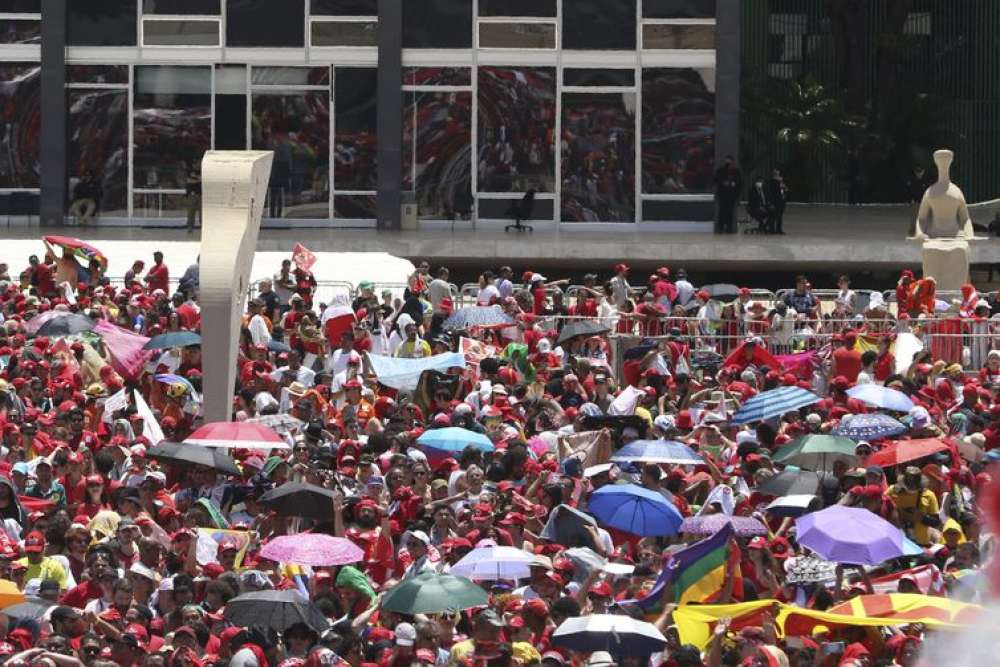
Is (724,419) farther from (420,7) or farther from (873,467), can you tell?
(420,7)

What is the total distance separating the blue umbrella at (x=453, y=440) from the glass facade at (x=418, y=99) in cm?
2110

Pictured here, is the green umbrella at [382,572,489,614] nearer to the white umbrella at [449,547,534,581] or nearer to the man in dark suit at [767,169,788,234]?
the white umbrella at [449,547,534,581]

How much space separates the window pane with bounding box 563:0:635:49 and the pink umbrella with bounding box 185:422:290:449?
21571 mm

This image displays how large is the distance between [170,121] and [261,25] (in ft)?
7.79

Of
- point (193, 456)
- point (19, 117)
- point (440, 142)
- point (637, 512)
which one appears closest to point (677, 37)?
point (440, 142)

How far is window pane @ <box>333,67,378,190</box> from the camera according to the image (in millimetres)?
38875

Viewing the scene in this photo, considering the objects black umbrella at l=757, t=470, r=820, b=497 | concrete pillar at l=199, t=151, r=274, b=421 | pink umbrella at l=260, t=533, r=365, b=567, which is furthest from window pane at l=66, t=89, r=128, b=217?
pink umbrella at l=260, t=533, r=365, b=567

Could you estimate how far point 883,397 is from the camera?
20031mm

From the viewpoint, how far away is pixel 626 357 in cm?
2458

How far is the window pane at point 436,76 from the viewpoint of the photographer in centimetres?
3869

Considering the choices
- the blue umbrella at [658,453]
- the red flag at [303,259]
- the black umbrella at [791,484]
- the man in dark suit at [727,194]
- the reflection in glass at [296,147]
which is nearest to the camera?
the black umbrella at [791,484]

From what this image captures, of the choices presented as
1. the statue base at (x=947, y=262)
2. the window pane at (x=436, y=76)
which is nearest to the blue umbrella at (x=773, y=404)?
the statue base at (x=947, y=262)

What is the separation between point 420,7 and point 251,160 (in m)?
17.6

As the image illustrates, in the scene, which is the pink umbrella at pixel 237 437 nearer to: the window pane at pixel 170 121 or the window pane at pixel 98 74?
the window pane at pixel 170 121
